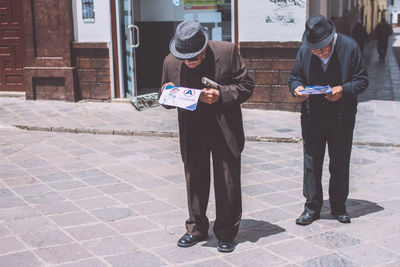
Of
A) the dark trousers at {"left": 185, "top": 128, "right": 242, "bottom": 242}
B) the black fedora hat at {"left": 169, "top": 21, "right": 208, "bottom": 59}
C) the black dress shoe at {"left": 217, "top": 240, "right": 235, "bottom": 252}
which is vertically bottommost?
the black dress shoe at {"left": 217, "top": 240, "right": 235, "bottom": 252}

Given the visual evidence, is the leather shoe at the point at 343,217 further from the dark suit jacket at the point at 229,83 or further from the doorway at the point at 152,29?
the doorway at the point at 152,29

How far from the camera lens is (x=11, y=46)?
39.1 feet

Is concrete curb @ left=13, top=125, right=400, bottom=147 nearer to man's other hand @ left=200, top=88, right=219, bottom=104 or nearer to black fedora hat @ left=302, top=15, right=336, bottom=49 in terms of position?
black fedora hat @ left=302, top=15, right=336, bottom=49

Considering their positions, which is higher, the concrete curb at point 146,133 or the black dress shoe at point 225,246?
the concrete curb at point 146,133

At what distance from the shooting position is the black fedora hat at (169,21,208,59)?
4.05 meters

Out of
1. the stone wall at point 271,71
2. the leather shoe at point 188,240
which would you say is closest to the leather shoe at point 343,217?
the leather shoe at point 188,240

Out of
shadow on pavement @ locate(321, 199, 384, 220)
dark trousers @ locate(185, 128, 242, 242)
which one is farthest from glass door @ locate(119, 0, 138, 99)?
dark trousers @ locate(185, 128, 242, 242)

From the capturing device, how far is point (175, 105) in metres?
4.11

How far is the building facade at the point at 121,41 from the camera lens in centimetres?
1009

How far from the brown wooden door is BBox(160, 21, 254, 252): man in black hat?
327 inches

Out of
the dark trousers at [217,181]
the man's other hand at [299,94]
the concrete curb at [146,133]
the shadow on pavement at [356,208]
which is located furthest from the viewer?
the concrete curb at [146,133]

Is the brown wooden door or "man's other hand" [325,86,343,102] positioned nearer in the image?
"man's other hand" [325,86,343,102]

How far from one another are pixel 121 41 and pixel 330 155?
6.91m

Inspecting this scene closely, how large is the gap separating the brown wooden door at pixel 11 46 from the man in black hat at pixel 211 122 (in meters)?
8.32
